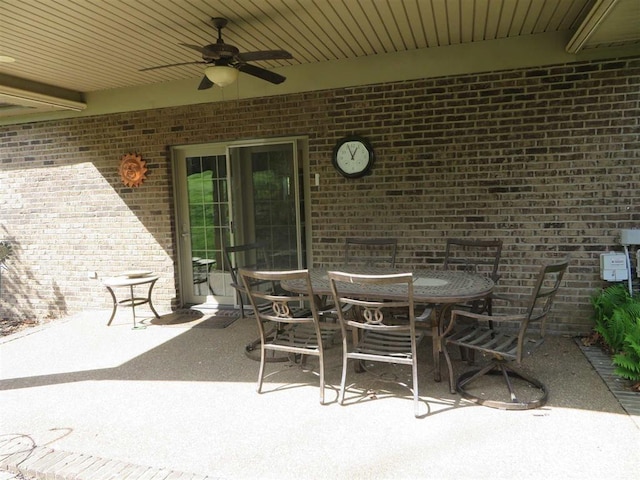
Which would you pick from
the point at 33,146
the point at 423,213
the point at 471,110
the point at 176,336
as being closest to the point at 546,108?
the point at 471,110

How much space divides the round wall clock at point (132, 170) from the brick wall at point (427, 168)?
0.09 m

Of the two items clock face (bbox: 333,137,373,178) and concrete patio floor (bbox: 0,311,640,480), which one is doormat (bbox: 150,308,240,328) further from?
clock face (bbox: 333,137,373,178)

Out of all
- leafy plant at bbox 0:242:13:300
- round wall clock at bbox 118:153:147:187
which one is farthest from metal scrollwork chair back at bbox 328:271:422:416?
leafy plant at bbox 0:242:13:300

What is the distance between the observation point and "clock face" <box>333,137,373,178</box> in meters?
4.39

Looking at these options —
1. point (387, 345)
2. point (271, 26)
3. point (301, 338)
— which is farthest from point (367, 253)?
point (271, 26)

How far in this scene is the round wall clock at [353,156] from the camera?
439 cm

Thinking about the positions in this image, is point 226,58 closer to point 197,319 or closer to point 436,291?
point 436,291

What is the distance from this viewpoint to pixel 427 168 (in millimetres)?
4270

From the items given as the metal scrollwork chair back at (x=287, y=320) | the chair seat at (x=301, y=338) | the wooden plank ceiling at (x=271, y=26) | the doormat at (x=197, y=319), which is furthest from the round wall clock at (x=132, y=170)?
the chair seat at (x=301, y=338)

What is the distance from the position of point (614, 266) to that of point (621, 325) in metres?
0.74

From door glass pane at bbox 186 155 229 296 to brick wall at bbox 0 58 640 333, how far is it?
287 millimetres

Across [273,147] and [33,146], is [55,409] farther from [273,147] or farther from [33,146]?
[33,146]

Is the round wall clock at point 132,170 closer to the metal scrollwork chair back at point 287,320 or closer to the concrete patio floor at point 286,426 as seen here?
the concrete patio floor at point 286,426

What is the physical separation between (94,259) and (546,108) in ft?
18.0
